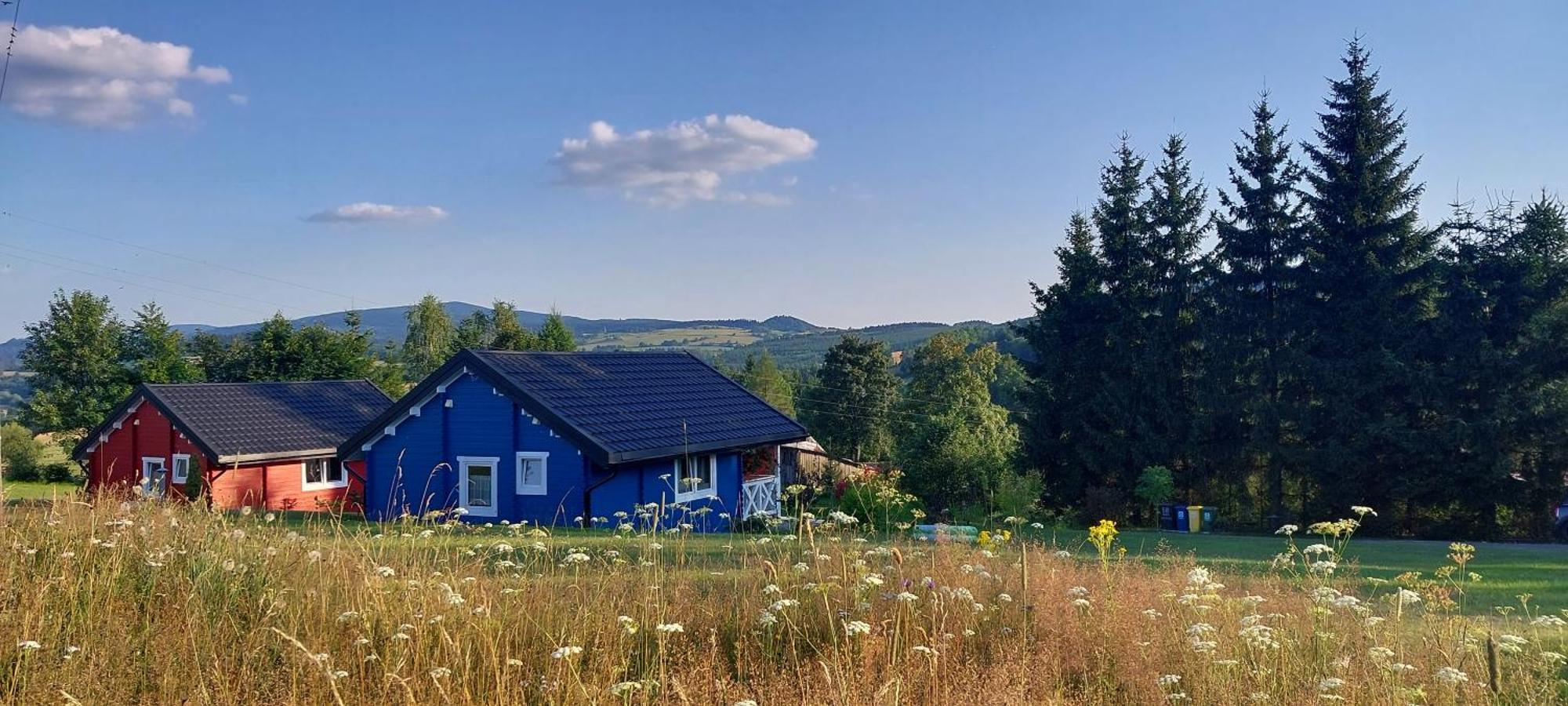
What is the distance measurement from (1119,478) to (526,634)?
85.9ft

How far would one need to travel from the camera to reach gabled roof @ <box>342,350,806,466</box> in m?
20.2

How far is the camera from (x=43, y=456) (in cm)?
4075

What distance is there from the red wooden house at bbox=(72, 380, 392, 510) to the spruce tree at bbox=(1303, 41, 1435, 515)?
24091mm

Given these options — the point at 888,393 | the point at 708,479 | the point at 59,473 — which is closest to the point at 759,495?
the point at 708,479

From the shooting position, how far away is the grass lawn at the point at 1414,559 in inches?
380

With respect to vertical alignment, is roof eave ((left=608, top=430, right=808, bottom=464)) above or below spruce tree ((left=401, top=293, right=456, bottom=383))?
below

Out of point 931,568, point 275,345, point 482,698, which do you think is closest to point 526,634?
point 482,698

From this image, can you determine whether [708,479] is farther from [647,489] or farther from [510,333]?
[510,333]

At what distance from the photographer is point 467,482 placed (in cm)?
2112

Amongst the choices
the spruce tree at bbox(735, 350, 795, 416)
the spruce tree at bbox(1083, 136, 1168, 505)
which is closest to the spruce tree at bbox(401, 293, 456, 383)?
the spruce tree at bbox(735, 350, 795, 416)

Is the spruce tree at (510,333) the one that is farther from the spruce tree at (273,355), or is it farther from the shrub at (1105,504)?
the shrub at (1105,504)

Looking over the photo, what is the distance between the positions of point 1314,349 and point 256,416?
28308mm

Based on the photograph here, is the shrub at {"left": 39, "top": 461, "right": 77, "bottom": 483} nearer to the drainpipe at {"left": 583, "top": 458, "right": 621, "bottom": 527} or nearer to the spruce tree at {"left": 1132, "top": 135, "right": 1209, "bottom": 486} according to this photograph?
the drainpipe at {"left": 583, "top": 458, "right": 621, "bottom": 527}

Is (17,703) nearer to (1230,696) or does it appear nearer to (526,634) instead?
(526,634)
